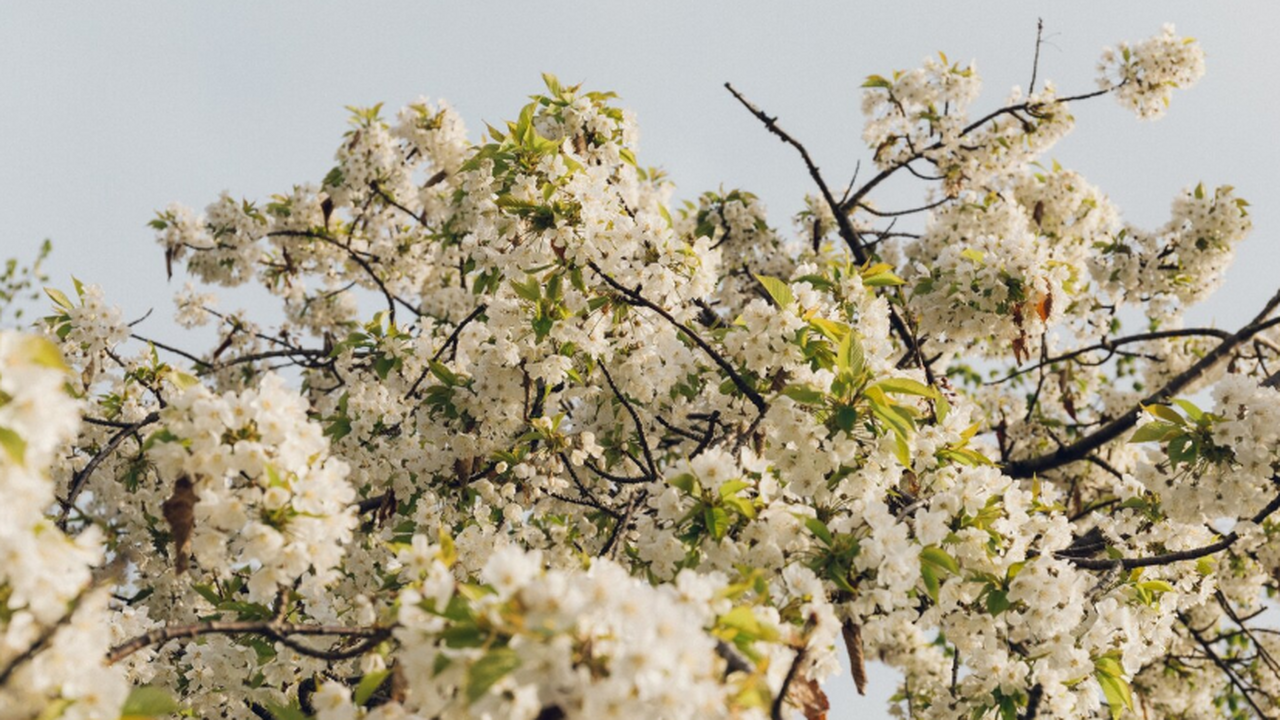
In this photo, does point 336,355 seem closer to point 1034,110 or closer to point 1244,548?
point 1034,110

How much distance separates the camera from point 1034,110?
8.27 m

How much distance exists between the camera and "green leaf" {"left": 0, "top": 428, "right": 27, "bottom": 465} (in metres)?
1.95

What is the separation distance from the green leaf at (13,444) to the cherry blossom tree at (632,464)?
0.01 meters

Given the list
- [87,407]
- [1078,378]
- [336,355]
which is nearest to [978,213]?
[1078,378]

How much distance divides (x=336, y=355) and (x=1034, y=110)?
6468 mm

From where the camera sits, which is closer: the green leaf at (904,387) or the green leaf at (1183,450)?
the green leaf at (904,387)

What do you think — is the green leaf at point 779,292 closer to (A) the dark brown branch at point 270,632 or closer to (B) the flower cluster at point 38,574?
(A) the dark brown branch at point 270,632

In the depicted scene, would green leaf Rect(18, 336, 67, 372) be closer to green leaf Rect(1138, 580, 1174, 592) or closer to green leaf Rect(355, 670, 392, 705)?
green leaf Rect(355, 670, 392, 705)

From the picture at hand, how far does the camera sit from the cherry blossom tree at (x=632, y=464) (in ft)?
7.12

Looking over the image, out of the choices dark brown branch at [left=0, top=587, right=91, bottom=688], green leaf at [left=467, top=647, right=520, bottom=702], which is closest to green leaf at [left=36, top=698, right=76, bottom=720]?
dark brown branch at [left=0, top=587, right=91, bottom=688]

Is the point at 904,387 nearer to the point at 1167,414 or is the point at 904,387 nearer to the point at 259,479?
the point at 1167,414

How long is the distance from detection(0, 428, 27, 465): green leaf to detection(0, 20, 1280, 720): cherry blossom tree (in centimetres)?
1

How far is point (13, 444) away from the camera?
1.95 meters

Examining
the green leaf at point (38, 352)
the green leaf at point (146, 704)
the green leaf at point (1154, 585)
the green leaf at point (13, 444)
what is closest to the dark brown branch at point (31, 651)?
the green leaf at point (146, 704)
